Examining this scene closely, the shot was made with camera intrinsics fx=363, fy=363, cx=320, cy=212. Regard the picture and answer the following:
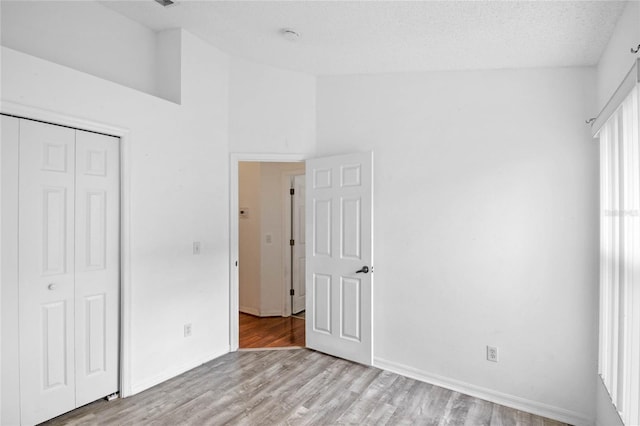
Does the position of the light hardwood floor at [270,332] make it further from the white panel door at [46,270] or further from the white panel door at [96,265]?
the white panel door at [46,270]

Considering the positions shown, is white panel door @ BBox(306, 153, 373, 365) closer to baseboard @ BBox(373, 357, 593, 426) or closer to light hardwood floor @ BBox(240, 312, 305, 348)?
baseboard @ BBox(373, 357, 593, 426)

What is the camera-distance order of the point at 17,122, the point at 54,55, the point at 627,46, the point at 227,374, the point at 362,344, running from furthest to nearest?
the point at 362,344, the point at 227,374, the point at 54,55, the point at 17,122, the point at 627,46

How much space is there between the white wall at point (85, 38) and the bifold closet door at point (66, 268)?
57 cm

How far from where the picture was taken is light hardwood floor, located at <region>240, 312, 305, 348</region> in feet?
12.9

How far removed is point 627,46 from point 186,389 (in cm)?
366

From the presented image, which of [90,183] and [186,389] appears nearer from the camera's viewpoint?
[90,183]

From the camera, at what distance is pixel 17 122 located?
219 centimetres

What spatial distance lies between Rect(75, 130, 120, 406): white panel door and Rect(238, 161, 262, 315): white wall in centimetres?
237

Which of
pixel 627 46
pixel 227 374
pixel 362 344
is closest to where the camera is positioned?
pixel 627 46

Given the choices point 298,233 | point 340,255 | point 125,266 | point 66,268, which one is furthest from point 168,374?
point 298,233

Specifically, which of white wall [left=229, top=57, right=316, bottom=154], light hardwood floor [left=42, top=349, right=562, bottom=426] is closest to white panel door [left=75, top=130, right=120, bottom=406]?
light hardwood floor [left=42, top=349, right=562, bottom=426]

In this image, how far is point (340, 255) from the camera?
3529 mm

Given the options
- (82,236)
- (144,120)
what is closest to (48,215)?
(82,236)

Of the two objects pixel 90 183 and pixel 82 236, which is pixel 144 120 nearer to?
pixel 90 183
